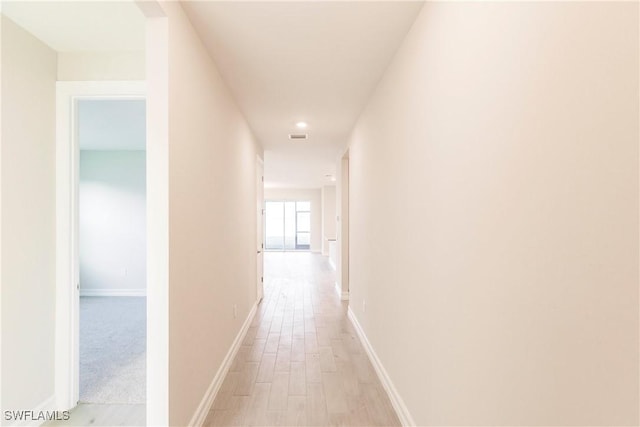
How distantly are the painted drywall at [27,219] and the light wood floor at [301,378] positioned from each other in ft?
3.73

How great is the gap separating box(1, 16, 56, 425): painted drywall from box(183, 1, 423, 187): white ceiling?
42.4 inches

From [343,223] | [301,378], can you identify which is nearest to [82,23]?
[301,378]

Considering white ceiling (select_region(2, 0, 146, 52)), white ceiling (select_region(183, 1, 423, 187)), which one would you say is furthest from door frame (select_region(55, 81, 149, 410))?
white ceiling (select_region(183, 1, 423, 187))

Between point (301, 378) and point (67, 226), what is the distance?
207cm

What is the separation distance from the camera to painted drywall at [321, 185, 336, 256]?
11758mm

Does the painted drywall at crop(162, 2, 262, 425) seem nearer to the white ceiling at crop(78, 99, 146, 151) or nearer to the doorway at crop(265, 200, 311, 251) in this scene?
the white ceiling at crop(78, 99, 146, 151)

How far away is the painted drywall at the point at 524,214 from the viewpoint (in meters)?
0.68

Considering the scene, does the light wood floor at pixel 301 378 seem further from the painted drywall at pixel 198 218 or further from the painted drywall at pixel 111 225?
the painted drywall at pixel 111 225

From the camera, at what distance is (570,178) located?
0.79m

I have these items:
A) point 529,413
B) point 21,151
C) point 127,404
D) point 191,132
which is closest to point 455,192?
point 529,413

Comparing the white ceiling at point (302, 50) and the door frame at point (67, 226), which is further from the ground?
the white ceiling at point (302, 50)

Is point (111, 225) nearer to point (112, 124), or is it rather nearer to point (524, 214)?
point (112, 124)

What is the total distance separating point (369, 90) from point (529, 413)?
2690 millimetres

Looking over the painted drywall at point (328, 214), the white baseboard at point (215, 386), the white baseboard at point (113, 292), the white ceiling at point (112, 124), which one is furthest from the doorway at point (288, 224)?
the white baseboard at point (215, 386)
